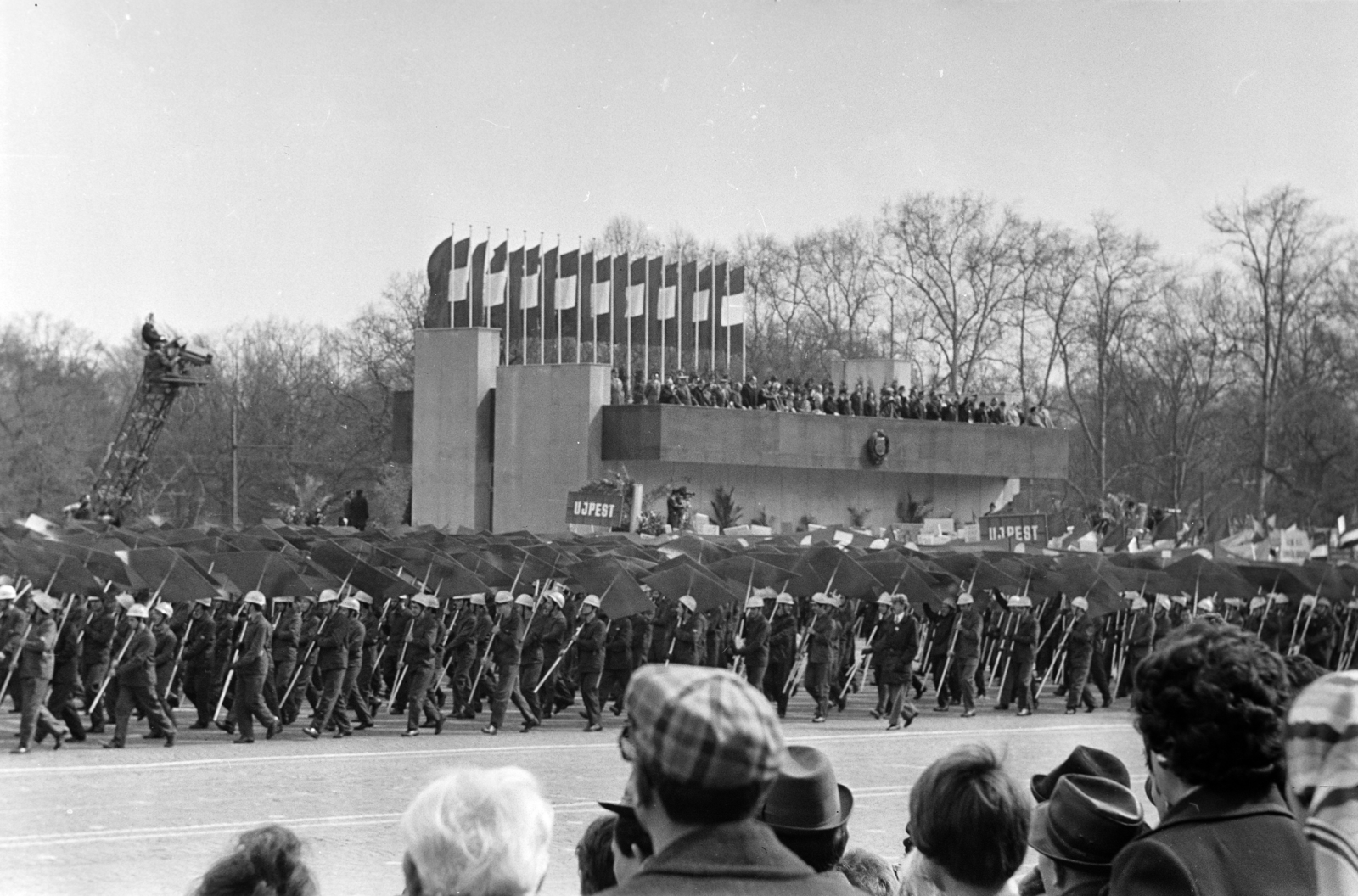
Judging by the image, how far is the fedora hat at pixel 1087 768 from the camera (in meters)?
4.09

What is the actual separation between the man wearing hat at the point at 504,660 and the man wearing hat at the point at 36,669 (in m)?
4.15

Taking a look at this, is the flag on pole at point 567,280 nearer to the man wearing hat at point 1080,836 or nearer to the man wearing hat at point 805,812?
the man wearing hat at point 805,812

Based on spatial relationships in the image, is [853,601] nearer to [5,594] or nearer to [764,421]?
[5,594]

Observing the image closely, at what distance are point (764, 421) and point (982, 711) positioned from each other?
2458 centimetres

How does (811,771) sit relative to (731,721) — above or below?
below

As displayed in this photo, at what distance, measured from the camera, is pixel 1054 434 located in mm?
52000

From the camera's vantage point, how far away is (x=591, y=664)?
1841cm

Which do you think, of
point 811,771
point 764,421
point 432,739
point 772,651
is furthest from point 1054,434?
point 811,771

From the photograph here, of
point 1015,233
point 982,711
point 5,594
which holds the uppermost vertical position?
point 1015,233

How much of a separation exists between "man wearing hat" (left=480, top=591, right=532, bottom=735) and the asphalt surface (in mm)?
240

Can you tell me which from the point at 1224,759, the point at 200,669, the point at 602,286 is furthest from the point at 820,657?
the point at 602,286

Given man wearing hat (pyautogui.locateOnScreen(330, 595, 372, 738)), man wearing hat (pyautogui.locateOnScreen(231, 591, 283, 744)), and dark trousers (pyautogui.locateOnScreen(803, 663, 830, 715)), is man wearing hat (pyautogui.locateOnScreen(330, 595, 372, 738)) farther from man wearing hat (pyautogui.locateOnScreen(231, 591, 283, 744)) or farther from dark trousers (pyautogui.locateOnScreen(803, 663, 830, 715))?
dark trousers (pyautogui.locateOnScreen(803, 663, 830, 715))

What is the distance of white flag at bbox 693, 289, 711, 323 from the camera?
50812mm

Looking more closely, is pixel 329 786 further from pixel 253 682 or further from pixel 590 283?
pixel 590 283
